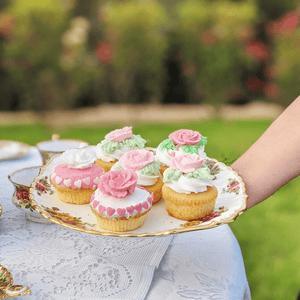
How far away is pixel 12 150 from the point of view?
290cm

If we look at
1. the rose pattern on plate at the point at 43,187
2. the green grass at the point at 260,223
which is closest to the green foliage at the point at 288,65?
the green grass at the point at 260,223

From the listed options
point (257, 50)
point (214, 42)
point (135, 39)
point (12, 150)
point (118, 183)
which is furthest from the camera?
point (257, 50)

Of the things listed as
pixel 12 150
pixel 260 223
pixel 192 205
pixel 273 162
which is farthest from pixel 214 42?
pixel 192 205

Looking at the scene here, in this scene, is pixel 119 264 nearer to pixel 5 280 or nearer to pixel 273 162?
pixel 5 280

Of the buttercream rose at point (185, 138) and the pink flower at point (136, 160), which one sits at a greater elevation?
Answer: the buttercream rose at point (185, 138)

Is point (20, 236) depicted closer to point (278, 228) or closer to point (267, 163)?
point (267, 163)

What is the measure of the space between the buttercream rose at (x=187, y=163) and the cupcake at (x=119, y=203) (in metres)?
0.26

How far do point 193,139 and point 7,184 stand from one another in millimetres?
1268

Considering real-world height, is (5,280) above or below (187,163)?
below

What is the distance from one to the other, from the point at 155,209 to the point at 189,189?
25cm

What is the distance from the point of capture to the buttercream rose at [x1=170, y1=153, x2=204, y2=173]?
5.66 ft

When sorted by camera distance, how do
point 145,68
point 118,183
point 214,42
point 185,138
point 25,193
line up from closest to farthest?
→ 1. point 118,183
2. point 25,193
3. point 185,138
4. point 145,68
5. point 214,42

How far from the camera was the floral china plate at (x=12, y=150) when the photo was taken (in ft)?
9.10

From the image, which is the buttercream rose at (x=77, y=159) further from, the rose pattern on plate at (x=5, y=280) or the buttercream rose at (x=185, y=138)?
the rose pattern on plate at (x=5, y=280)
